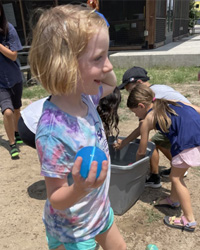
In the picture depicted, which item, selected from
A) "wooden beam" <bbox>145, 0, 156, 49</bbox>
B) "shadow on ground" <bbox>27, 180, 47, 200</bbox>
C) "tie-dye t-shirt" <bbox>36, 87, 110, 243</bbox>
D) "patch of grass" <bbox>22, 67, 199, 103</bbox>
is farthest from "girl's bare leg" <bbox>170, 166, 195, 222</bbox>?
"wooden beam" <bbox>145, 0, 156, 49</bbox>

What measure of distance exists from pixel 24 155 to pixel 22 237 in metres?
1.41

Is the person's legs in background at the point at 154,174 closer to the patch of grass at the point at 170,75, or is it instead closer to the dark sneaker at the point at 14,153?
the dark sneaker at the point at 14,153

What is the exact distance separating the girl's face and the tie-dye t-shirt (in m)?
0.14

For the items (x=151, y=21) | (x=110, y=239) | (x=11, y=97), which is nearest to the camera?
(x=110, y=239)

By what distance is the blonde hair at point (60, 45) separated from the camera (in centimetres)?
80

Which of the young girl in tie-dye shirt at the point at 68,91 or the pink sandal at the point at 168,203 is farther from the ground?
the young girl in tie-dye shirt at the point at 68,91

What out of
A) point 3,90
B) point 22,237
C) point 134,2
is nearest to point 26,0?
point 134,2

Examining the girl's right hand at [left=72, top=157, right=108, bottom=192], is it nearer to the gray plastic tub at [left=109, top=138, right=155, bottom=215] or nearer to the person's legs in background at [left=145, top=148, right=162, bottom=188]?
the gray plastic tub at [left=109, top=138, right=155, bottom=215]

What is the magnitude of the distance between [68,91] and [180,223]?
1.61 m

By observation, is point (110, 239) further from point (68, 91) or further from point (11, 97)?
point (11, 97)

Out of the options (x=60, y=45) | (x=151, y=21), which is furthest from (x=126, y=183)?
(x=151, y=21)

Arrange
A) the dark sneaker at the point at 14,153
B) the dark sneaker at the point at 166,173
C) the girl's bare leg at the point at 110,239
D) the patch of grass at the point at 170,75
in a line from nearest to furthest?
the girl's bare leg at the point at 110,239
the dark sneaker at the point at 166,173
the dark sneaker at the point at 14,153
the patch of grass at the point at 170,75

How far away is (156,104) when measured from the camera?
75.6 inches

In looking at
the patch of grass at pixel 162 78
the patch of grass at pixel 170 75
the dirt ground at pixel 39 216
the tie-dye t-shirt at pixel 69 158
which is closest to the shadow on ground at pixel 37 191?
the dirt ground at pixel 39 216
